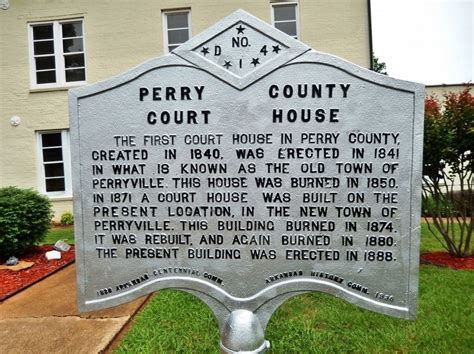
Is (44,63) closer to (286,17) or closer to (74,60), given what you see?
(74,60)

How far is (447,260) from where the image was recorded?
6.39 meters

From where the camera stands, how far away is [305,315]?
420 cm

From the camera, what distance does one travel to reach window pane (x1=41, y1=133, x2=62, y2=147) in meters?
A: 12.0

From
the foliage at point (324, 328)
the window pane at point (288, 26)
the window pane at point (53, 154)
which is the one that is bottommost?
the foliage at point (324, 328)

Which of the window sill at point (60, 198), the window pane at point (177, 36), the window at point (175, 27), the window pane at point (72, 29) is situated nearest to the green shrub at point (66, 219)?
the window sill at point (60, 198)

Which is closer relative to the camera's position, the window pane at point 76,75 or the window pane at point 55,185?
the window pane at point 76,75

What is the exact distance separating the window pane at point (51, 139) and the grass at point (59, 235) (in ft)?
8.48

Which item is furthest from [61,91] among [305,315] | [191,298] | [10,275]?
[305,315]

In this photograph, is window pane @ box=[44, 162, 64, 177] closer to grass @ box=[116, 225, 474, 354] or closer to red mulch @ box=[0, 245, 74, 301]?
red mulch @ box=[0, 245, 74, 301]

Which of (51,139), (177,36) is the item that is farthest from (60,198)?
(177,36)

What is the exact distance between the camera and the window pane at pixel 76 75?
38.8 ft

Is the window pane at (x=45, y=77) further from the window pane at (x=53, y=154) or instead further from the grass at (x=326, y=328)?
the grass at (x=326, y=328)

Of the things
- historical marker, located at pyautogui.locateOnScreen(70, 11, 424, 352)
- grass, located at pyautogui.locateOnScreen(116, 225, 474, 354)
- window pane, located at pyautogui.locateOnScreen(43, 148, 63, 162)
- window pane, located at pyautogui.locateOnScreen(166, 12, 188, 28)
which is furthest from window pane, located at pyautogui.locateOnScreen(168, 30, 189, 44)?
historical marker, located at pyautogui.locateOnScreen(70, 11, 424, 352)

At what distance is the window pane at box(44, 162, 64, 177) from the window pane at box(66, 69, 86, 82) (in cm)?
251
